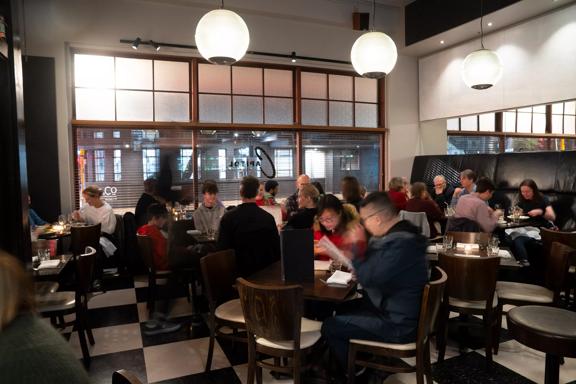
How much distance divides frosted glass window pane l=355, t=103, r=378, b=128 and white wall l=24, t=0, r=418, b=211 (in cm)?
30

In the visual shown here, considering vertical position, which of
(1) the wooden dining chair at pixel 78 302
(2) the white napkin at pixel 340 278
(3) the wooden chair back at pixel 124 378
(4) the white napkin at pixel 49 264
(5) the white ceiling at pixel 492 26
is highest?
(5) the white ceiling at pixel 492 26

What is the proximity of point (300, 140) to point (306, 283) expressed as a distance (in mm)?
4631

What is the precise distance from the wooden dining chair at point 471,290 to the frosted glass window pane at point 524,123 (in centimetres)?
679

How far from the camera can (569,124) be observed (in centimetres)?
923

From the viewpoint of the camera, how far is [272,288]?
201 centimetres

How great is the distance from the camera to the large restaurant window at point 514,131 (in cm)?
820

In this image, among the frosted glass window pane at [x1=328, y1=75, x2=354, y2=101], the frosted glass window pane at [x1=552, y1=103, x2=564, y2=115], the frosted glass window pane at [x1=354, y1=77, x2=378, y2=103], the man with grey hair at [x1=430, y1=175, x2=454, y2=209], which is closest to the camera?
the man with grey hair at [x1=430, y1=175, x2=454, y2=209]

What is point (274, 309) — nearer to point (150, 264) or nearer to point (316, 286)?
point (316, 286)

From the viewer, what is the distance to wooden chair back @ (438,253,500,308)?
8.84 feet

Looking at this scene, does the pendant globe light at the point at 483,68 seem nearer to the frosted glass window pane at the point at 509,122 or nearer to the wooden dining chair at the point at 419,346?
the wooden dining chair at the point at 419,346

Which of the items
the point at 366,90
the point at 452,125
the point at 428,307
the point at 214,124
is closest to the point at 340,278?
the point at 428,307

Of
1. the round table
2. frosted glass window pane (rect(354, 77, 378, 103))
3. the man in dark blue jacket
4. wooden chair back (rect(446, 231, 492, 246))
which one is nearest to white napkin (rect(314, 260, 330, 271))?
the man in dark blue jacket

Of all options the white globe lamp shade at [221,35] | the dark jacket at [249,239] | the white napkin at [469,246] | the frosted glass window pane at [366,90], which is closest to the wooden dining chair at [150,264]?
the dark jacket at [249,239]

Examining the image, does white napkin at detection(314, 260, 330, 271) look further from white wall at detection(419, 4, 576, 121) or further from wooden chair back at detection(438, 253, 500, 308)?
white wall at detection(419, 4, 576, 121)
